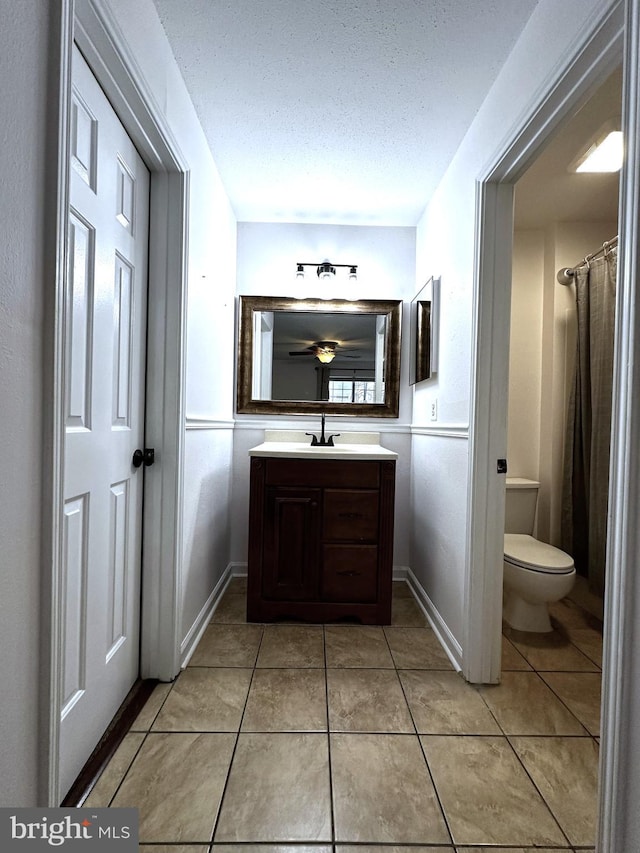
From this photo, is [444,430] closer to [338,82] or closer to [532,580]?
[532,580]

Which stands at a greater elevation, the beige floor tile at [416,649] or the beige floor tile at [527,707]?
the beige floor tile at [527,707]

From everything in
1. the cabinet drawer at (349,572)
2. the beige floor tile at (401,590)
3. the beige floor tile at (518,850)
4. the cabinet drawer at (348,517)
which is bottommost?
the beige floor tile at (401,590)

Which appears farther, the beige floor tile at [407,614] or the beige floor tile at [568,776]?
the beige floor tile at [407,614]

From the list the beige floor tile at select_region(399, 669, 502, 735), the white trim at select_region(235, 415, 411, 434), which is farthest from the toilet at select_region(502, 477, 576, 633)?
the white trim at select_region(235, 415, 411, 434)

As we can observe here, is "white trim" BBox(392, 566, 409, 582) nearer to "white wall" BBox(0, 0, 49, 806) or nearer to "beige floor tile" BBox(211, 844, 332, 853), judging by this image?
"beige floor tile" BBox(211, 844, 332, 853)

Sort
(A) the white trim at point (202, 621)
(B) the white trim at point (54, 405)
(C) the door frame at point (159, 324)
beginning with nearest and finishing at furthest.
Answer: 1. (B) the white trim at point (54, 405)
2. (C) the door frame at point (159, 324)
3. (A) the white trim at point (202, 621)

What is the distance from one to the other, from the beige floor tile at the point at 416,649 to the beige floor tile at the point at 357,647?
0.04 metres

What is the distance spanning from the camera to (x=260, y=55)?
155 cm

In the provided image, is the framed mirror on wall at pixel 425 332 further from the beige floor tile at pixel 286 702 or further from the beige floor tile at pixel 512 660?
the beige floor tile at pixel 286 702

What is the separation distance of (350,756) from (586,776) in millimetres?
676

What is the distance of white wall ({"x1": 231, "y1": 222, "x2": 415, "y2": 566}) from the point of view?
2.88 meters

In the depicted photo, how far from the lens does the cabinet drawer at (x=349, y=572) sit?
226 cm

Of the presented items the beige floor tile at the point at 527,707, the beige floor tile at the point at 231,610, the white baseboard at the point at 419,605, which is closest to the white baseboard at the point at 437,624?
the white baseboard at the point at 419,605

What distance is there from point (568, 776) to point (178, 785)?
3.61ft
